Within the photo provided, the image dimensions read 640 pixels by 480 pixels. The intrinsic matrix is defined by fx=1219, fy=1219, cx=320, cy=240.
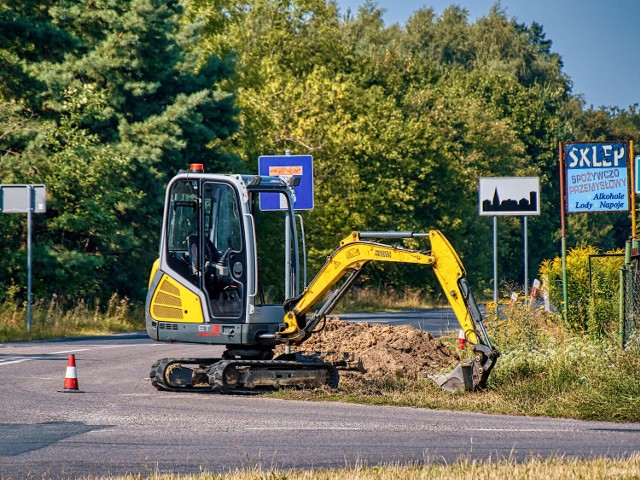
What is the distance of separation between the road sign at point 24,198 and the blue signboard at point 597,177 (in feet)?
43.5

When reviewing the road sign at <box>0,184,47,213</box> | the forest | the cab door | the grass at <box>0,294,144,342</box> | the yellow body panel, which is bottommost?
the grass at <box>0,294,144,342</box>

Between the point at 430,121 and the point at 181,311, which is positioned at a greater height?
the point at 430,121

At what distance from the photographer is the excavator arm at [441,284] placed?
1561cm

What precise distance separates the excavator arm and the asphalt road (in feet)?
4.27

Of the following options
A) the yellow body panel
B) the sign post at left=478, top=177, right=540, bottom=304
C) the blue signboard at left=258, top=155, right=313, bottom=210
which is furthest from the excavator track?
the sign post at left=478, top=177, right=540, bottom=304

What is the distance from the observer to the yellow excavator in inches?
655

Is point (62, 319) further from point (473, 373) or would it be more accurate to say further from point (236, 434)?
point (236, 434)

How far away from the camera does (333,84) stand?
54000 mm

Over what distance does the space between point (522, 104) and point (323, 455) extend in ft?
236

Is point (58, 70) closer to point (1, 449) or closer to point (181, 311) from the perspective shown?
point (181, 311)

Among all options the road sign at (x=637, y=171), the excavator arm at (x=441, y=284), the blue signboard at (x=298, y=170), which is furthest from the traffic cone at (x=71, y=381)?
the road sign at (x=637, y=171)

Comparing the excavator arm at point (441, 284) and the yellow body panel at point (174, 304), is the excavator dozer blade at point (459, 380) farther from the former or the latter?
the yellow body panel at point (174, 304)

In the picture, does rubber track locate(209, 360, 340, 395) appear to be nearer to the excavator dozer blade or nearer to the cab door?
the cab door

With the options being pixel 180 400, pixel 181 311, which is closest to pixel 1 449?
pixel 180 400
